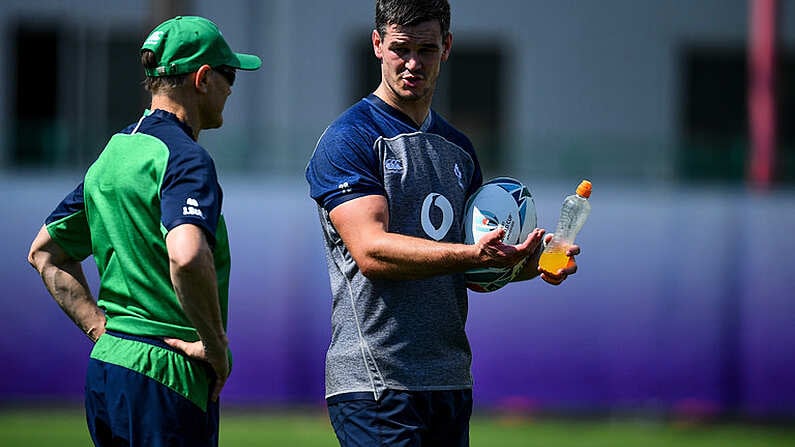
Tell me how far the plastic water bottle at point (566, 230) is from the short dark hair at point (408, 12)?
2.58 ft

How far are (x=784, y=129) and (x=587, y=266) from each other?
569 centimetres

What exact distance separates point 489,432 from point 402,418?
699 cm

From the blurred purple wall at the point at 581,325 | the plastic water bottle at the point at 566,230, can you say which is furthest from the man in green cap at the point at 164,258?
the blurred purple wall at the point at 581,325

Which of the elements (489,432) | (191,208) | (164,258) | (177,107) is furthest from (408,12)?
(489,432)

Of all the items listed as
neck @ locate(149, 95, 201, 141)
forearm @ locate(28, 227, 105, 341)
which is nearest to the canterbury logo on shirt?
neck @ locate(149, 95, 201, 141)

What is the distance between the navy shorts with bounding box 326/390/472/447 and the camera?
4.12m

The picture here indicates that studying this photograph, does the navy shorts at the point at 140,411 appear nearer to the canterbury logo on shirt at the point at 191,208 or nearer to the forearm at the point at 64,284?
the forearm at the point at 64,284

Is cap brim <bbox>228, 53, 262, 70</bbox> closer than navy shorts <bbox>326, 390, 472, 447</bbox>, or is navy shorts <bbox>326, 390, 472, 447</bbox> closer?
navy shorts <bbox>326, 390, 472, 447</bbox>

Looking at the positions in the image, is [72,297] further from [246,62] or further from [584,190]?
[584,190]

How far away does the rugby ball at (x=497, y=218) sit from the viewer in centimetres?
434

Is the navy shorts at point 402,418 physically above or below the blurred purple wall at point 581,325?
above

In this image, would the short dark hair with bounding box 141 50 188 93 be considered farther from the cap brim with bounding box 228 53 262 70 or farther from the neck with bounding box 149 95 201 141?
the cap brim with bounding box 228 53 262 70

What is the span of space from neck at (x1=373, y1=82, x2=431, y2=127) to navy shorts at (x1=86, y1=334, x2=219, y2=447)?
1.27m

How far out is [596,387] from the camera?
11977 millimetres
